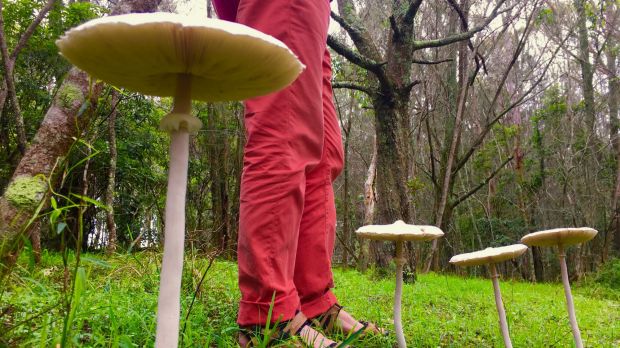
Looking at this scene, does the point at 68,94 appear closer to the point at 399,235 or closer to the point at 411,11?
the point at 399,235

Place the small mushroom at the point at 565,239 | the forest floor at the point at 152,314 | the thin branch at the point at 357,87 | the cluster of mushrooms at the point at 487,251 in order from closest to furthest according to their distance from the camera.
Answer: the forest floor at the point at 152,314 < the cluster of mushrooms at the point at 487,251 < the small mushroom at the point at 565,239 < the thin branch at the point at 357,87

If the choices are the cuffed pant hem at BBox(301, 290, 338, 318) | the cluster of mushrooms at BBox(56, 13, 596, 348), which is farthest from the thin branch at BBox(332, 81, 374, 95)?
the cluster of mushrooms at BBox(56, 13, 596, 348)

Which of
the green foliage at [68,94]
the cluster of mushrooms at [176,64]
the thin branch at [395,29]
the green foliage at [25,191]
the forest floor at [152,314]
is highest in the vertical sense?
the thin branch at [395,29]

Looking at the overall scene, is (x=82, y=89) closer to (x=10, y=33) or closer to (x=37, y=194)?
(x=37, y=194)

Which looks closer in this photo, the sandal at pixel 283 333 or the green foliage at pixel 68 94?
the sandal at pixel 283 333

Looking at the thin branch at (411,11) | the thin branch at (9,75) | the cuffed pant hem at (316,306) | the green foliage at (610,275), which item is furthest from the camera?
the green foliage at (610,275)

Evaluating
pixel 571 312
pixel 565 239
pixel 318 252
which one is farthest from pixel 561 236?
pixel 318 252

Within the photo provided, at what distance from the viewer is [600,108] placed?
608 inches

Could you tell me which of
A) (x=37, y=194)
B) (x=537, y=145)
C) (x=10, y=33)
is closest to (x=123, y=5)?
(x=37, y=194)

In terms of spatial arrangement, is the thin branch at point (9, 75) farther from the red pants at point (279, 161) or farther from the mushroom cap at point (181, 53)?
the mushroom cap at point (181, 53)

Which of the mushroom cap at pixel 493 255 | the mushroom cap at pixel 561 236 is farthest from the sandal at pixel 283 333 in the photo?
the mushroom cap at pixel 561 236

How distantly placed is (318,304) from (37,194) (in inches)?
62.3

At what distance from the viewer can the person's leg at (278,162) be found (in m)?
1.45

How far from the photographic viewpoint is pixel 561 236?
1.72 metres
